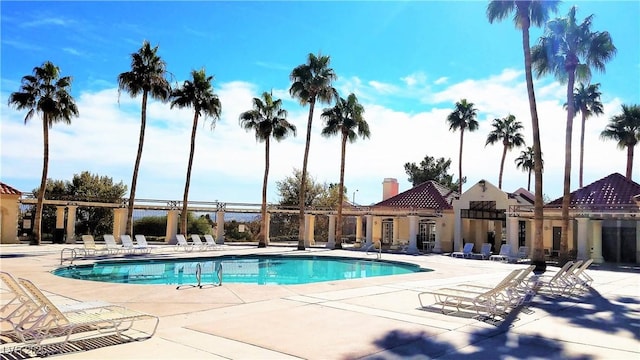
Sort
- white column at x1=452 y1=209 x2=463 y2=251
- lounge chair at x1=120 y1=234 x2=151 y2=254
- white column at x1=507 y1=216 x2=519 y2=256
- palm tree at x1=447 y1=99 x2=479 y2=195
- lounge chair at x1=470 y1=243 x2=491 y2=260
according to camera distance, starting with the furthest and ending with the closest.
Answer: palm tree at x1=447 y1=99 x2=479 y2=195, white column at x1=452 y1=209 x2=463 y2=251, white column at x1=507 y1=216 x2=519 y2=256, lounge chair at x1=470 y1=243 x2=491 y2=260, lounge chair at x1=120 y1=234 x2=151 y2=254

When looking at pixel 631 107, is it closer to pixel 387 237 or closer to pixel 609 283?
pixel 387 237

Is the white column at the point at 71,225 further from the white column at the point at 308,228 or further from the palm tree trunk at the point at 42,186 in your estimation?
the white column at the point at 308,228

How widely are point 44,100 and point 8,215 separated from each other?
7.03m

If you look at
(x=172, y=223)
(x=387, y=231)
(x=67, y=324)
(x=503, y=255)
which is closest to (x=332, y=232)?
(x=387, y=231)

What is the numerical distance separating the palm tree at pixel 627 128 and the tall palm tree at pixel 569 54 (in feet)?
47.3

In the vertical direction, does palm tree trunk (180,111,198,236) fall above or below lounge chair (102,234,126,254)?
above

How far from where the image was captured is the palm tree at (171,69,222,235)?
31234 millimetres

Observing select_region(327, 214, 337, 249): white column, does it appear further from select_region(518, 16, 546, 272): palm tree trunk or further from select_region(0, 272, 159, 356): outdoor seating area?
select_region(0, 272, 159, 356): outdoor seating area

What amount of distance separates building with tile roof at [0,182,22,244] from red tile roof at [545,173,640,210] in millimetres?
29985

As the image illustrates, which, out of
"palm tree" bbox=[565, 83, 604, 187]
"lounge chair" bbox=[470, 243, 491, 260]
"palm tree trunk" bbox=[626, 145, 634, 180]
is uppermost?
"palm tree" bbox=[565, 83, 604, 187]

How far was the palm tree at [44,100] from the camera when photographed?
2744 centimetres

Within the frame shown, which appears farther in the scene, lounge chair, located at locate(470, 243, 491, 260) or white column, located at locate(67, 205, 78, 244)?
white column, located at locate(67, 205, 78, 244)

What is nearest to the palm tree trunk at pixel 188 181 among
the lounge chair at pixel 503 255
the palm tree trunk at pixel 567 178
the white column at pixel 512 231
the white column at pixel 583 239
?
the lounge chair at pixel 503 255

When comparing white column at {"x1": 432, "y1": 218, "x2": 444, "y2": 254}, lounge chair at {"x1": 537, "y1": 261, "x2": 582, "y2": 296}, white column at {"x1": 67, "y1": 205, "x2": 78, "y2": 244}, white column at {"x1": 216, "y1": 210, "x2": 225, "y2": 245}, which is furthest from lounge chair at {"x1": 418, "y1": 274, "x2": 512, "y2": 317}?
white column at {"x1": 67, "y1": 205, "x2": 78, "y2": 244}
